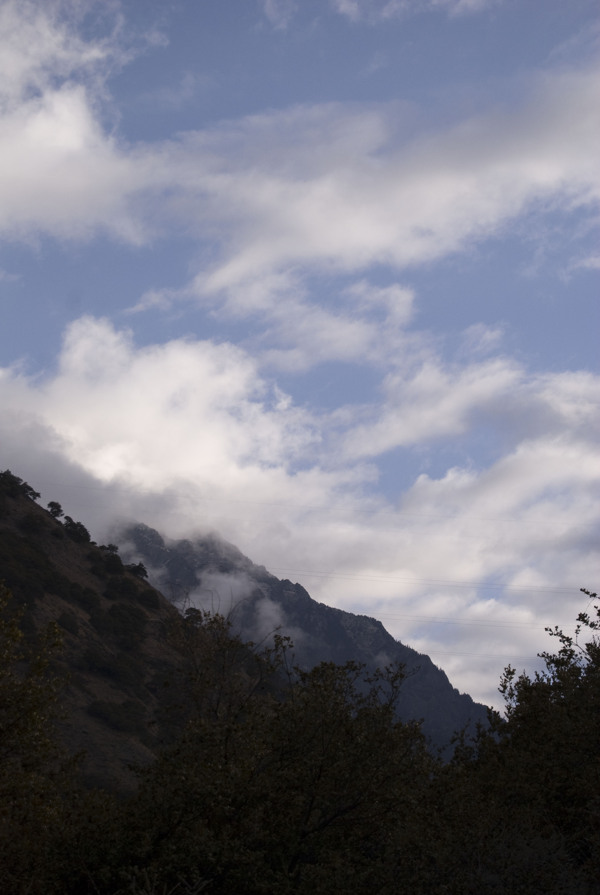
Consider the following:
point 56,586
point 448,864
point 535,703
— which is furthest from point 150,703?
point 448,864

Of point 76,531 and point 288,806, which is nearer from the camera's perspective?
point 288,806

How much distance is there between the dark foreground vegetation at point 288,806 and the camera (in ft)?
48.0

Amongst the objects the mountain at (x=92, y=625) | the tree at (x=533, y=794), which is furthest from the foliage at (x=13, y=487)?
the tree at (x=533, y=794)

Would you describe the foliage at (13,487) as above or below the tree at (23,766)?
above

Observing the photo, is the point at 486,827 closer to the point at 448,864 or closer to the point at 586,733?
the point at 448,864

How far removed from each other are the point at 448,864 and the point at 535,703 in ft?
38.3

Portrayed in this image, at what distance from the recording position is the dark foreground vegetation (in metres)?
14.6

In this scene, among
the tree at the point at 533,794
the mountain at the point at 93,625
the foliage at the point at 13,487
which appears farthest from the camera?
the foliage at the point at 13,487

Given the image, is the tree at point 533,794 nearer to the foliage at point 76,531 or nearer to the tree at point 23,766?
the tree at point 23,766

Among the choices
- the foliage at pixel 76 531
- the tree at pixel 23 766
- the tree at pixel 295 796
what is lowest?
the tree at pixel 23 766

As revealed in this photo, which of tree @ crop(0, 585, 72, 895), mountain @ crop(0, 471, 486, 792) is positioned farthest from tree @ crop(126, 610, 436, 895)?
mountain @ crop(0, 471, 486, 792)

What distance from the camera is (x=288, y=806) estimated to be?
1638 centimetres

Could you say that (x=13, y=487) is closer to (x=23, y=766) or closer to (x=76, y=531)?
(x=76, y=531)

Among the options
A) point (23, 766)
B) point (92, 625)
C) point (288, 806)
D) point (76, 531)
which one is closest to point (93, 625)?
point (92, 625)
